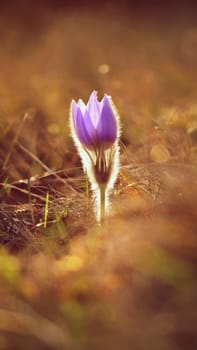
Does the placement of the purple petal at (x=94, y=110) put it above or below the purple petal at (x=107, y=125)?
above

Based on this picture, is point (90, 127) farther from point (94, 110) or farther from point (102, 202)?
point (102, 202)

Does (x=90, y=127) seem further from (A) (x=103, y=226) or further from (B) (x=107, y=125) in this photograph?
(A) (x=103, y=226)

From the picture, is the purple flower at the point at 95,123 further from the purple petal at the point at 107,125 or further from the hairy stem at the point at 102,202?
the hairy stem at the point at 102,202

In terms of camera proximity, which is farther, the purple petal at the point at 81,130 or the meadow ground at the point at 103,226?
the purple petal at the point at 81,130

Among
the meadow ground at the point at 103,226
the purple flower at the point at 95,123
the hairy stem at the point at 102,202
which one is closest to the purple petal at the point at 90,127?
the purple flower at the point at 95,123

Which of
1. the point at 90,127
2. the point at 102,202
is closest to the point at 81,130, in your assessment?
the point at 90,127

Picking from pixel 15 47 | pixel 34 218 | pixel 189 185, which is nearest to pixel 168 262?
pixel 189 185

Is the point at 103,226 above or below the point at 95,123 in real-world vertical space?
below
